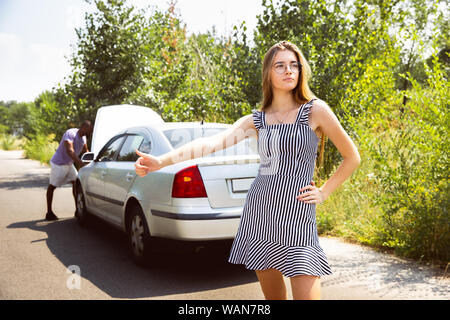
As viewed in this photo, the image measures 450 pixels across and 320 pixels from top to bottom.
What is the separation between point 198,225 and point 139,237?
1045 mm

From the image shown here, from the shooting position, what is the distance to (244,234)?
8.03 feet

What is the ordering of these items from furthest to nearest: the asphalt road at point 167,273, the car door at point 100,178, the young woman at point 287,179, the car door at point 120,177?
the car door at point 100,178, the car door at point 120,177, the asphalt road at point 167,273, the young woman at point 287,179

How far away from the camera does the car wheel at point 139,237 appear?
507 cm

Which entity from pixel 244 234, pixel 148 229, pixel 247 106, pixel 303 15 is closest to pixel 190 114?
pixel 247 106

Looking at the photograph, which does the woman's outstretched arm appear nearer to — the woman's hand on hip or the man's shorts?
the woman's hand on hip

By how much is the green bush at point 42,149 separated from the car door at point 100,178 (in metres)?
20.5

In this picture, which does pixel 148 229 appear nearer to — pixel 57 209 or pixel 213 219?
pixel 213 219

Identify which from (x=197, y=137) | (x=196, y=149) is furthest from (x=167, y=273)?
(x=196, y=149)

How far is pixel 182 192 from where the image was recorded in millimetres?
4652

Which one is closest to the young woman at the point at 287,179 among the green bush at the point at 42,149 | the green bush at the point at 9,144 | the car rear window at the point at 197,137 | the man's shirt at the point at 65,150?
the car rear window at the point at 197,137

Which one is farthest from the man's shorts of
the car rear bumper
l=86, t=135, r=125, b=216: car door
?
the car rear bumper

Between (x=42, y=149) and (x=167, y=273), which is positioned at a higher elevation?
(x=42, y=149)

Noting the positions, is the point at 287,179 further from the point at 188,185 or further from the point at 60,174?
the point at 60,174

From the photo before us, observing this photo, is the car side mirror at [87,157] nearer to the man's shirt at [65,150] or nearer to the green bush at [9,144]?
the man's shirt at [65,150]
